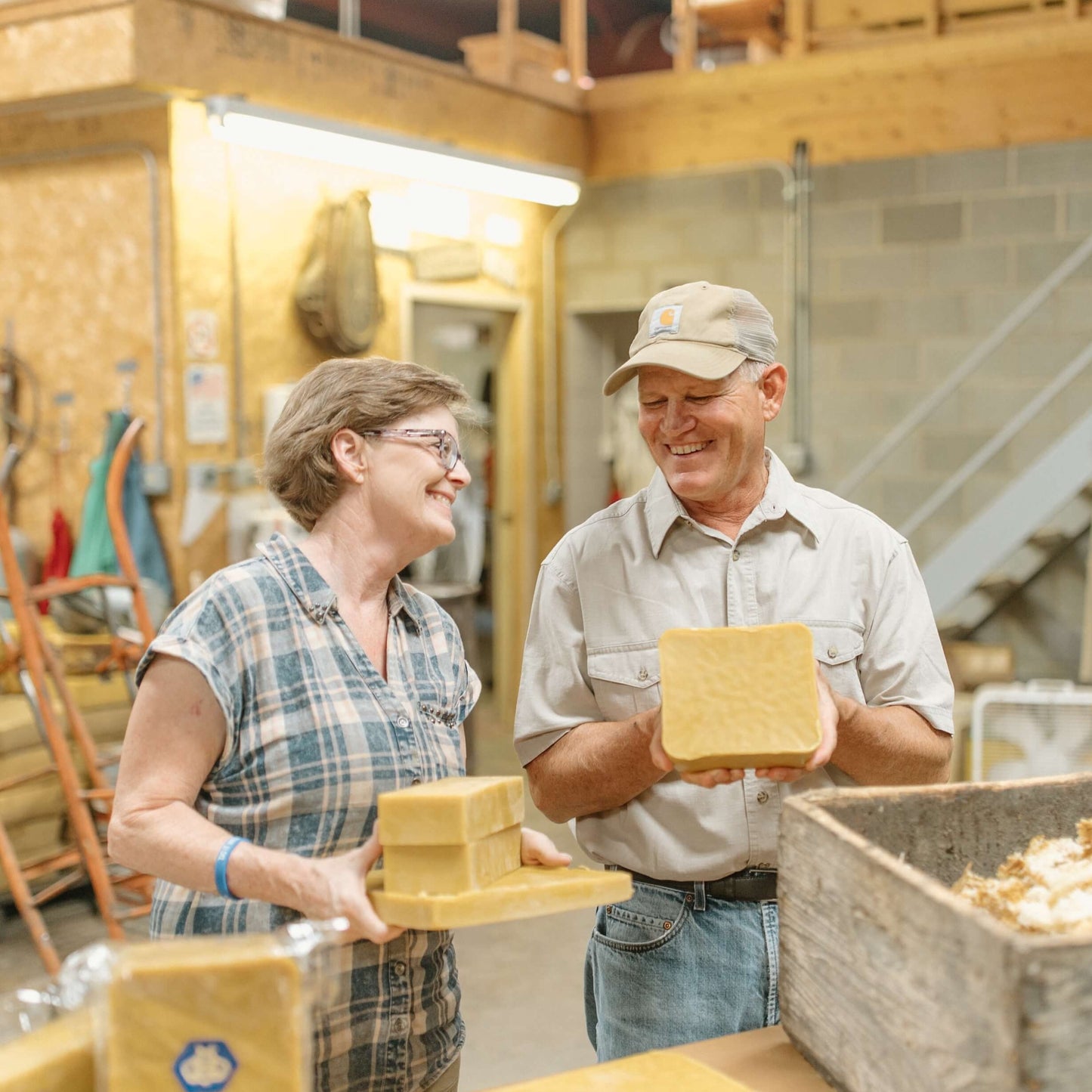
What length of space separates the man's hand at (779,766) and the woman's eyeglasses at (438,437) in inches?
17.9

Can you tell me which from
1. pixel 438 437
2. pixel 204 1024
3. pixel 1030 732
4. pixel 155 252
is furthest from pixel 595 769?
pixel 155 252

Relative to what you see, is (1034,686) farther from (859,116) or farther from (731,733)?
(731,733)

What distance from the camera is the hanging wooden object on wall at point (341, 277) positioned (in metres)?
5.59

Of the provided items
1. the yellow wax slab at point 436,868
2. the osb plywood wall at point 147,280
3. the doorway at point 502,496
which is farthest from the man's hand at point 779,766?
the doorway at point 502,496

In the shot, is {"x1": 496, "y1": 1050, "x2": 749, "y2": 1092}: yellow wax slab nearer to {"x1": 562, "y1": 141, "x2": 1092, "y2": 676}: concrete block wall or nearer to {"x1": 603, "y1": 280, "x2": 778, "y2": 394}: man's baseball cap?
{"x1": 603, "y1": 280, "x2": 778, "y2": 394}: man's baseball cap

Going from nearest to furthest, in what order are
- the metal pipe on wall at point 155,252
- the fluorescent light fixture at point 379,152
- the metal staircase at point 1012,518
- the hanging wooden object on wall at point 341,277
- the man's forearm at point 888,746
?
1. the man's forearm at point 888,746
2. the fluorescent light fixture at point 379,152
3. the metal pipe on wall at point 155,252
4. the metal staircase at point 1012,518
5. the hanging wooden object on wall at point 341,277

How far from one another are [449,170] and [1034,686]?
315cm

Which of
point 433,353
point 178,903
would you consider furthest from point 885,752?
point 433,353

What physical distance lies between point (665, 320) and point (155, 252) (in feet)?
12.6

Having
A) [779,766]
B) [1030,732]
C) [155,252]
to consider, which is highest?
[155,252]

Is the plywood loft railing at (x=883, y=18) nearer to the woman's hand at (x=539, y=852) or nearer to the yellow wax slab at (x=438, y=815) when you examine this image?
the woman's hand at (x=539, y=852)

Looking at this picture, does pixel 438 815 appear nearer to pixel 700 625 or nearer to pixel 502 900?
pixel 502 900

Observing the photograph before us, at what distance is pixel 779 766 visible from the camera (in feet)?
4.71

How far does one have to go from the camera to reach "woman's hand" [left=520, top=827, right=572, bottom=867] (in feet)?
4.73
